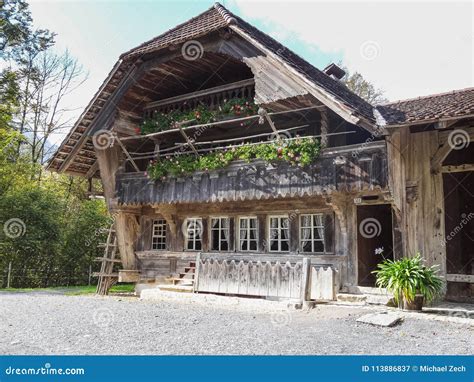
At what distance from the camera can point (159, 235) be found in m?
16.7

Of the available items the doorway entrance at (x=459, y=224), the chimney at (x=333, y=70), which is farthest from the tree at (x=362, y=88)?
the doorway entrance at (x=459, y=224)

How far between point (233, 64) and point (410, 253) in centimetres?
833

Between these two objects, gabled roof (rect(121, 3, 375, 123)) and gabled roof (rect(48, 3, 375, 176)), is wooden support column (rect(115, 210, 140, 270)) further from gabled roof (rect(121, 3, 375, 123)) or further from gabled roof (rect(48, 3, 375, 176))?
gabled roof (rect(121, 3, 375, 123))

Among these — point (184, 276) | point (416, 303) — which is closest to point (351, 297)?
point (416, 303)

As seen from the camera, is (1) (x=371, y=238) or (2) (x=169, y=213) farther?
(2) (x=169, y=213)

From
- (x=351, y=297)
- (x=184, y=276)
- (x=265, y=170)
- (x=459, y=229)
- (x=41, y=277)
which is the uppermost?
(x=265, y=170)

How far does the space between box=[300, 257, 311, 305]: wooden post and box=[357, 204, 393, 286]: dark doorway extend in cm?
237

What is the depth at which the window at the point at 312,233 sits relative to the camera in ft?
41.8

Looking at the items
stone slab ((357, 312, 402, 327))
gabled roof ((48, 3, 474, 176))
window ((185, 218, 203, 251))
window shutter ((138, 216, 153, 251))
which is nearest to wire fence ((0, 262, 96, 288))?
window shutter ((138, 216, 153, 251))

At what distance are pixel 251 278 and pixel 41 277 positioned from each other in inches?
469

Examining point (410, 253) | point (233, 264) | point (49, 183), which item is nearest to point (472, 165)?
point (410, 253)

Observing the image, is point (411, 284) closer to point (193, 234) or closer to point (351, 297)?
point (351, 297)

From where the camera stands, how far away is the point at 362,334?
7734mm

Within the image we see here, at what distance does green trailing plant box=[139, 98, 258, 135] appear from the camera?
13141 millimetres
